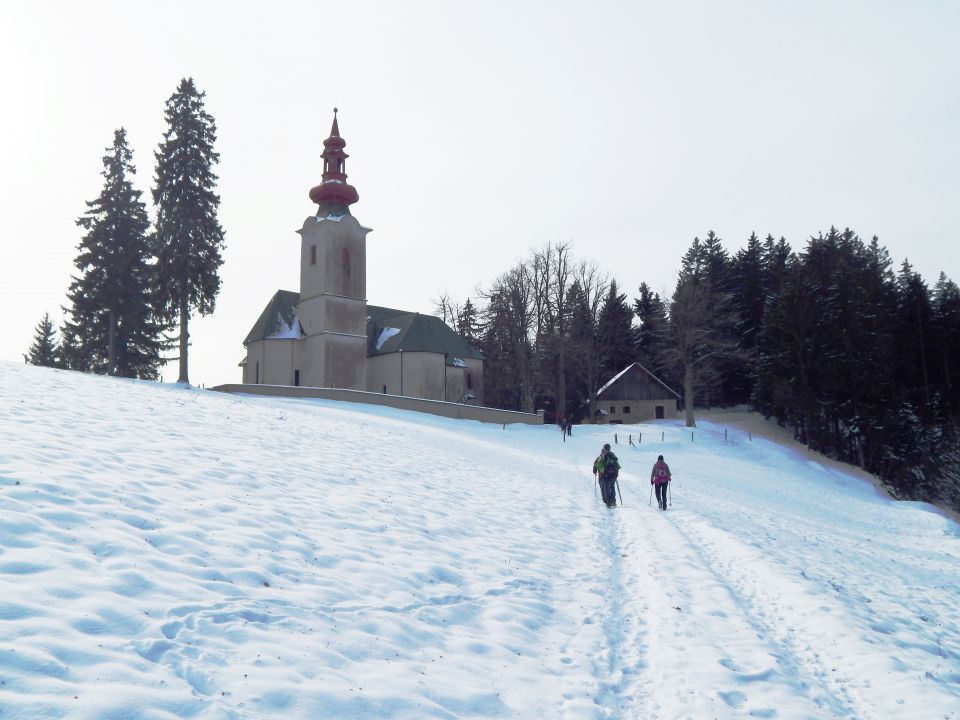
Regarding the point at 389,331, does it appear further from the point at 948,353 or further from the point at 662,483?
the point at 948,353

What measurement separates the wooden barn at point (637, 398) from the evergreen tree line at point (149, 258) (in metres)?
35.0

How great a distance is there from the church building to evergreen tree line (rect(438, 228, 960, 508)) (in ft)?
29.0

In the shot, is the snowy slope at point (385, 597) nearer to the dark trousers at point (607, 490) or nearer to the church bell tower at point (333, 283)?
the dark trousers at point (607, 490)

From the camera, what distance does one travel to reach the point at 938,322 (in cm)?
5603

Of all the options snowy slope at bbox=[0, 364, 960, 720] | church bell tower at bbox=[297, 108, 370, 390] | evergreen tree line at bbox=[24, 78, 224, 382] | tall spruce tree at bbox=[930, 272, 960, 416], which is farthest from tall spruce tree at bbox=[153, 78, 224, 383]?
tall spruce tree at bbox=[930, 272, 960, 416]

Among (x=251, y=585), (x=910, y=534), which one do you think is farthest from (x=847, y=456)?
(x=251, y=585)

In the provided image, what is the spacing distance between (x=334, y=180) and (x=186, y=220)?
1658cm

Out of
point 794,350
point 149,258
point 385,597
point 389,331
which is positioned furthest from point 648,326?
point 385,597

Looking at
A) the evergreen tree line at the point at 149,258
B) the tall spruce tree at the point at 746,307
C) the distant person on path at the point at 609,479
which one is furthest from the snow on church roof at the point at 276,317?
the tall spruce tree at the point at 746,307

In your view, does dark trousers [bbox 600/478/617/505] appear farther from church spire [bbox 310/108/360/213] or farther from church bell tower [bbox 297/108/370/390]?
church spire [bbox 310/108/360/213]

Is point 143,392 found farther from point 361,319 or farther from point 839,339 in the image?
point 839,339

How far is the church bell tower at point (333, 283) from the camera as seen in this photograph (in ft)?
152

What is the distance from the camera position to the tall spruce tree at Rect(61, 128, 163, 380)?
120ft

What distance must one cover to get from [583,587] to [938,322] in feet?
200
